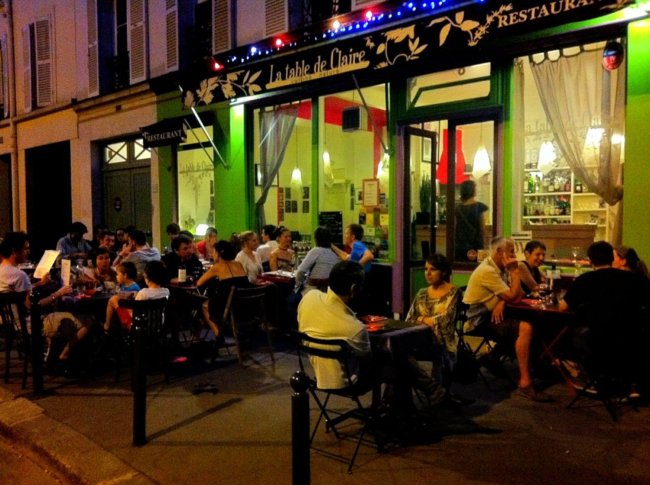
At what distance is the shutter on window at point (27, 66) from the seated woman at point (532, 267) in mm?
15539

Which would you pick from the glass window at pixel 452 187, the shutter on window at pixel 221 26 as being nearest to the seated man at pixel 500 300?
the glass window at pixel 452 187

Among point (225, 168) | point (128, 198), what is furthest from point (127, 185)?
point (225, 168)

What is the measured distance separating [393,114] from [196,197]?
212 inches

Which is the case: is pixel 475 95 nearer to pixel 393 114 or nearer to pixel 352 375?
pixel 393 114

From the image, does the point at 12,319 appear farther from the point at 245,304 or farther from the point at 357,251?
the point at 357,251

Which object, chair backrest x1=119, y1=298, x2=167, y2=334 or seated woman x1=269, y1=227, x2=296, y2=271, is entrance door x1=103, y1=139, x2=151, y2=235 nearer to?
seated woman x1=269, y1=227, x2=296, y2=271

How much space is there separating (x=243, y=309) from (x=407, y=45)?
4.01 metres

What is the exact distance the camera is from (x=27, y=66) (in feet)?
56.0

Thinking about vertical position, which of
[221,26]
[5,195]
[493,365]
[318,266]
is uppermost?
[221,26]

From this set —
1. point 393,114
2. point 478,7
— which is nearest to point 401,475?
point 478,7

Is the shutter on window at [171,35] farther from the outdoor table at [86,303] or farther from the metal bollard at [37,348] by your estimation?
the metal bollard at [37,348]

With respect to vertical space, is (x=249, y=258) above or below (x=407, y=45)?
below

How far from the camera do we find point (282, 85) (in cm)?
931

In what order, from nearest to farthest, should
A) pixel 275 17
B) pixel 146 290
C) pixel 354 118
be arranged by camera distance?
pixel 146 290 → pixel 354 118 → pixel 275 17
